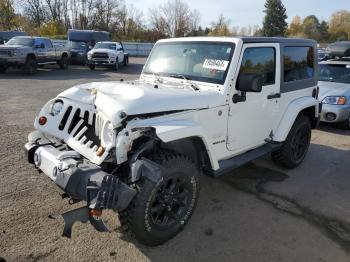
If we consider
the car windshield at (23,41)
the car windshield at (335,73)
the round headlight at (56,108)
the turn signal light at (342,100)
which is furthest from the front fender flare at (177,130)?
the car windshield at (23,41)

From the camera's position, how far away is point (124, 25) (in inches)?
2267

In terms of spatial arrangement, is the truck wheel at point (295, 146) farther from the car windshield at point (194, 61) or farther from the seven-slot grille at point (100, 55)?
the seven-slot grille at point (100, 55)

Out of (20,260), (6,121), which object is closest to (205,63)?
(20,260)

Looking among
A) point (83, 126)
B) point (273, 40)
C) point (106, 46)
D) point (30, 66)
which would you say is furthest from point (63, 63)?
point (83, 126)

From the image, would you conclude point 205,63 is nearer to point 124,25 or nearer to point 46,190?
point 46,190

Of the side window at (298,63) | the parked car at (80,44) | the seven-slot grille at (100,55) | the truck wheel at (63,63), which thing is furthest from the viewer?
the parked car at (80,44)

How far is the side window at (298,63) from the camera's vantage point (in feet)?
15.9

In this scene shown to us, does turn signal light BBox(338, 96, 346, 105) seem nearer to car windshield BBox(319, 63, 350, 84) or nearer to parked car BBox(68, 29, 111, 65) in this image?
car windshield BBox(319, 63, 350, 84)

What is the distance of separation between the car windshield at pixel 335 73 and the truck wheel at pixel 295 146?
3.72m

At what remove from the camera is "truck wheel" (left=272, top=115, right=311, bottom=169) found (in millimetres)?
5094

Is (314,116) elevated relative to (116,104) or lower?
lower

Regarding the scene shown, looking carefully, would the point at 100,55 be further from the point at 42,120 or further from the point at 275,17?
the point at 275,17

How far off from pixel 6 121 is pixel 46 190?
388 centimetres

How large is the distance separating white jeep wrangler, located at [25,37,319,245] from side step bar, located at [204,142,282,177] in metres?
0.02
